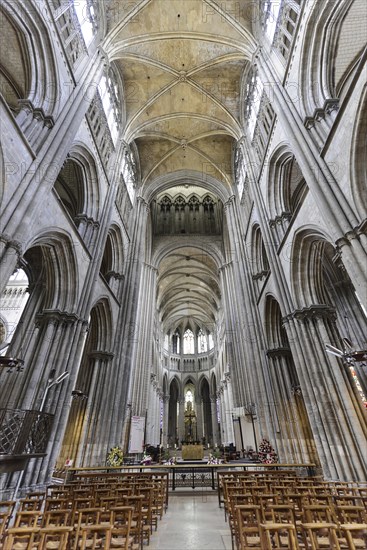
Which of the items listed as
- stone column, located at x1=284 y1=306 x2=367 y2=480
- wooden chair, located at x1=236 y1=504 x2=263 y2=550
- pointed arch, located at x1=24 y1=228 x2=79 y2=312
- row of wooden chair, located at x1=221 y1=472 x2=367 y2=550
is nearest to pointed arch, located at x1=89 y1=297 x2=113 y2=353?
pointed arch, located at x1=24 y1=228 x2=79 y2=312

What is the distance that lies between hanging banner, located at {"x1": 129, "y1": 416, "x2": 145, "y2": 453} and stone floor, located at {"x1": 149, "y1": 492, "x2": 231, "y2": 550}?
8103mm

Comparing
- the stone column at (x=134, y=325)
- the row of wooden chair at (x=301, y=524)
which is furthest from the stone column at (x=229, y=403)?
the row of wooden chair at (x=301, y=524)

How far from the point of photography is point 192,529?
512 cm

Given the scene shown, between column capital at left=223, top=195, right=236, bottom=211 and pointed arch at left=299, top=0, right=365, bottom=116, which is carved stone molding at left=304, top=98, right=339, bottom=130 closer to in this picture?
pointed arch at left=299, top=0, right=365, bottom=116

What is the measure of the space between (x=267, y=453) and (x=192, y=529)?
8299 millimetres

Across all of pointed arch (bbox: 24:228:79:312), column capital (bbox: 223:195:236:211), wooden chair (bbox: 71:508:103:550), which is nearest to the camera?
wooden chair (bbox: 71:508:103:550)

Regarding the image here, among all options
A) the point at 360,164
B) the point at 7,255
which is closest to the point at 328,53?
the point at 360,164

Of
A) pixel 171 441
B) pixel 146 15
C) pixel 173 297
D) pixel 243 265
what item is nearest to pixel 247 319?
pixel 243 265

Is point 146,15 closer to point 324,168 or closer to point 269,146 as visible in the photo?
point 269,146

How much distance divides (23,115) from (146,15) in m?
11.0

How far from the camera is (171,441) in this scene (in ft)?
128

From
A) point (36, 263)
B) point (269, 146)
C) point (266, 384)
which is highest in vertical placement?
point (269, 146)

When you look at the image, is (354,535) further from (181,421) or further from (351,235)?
(181,421)

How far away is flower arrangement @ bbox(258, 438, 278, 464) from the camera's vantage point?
1166 centimetres
